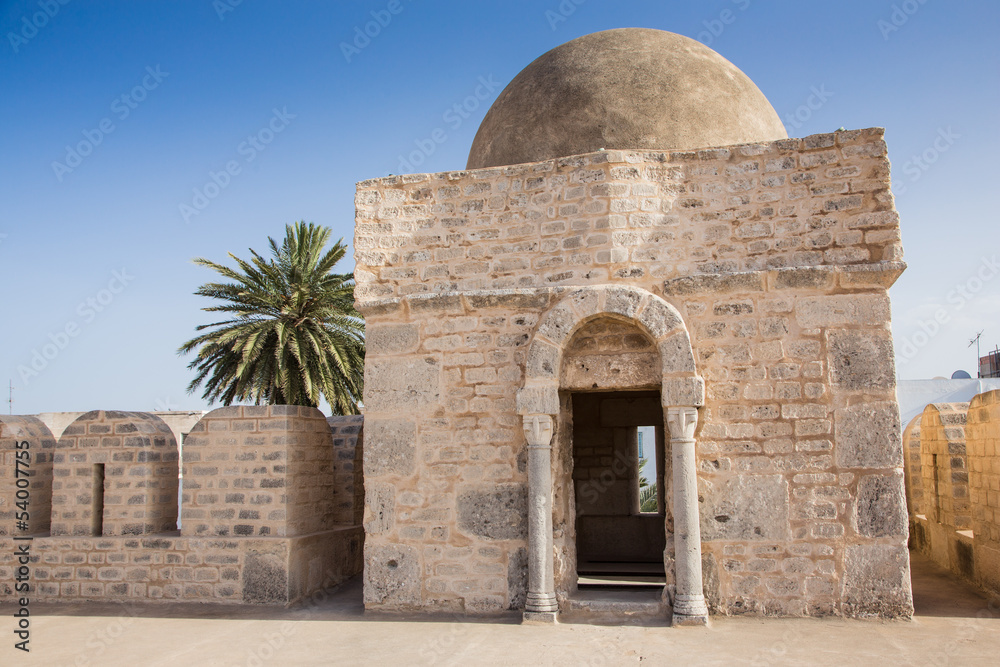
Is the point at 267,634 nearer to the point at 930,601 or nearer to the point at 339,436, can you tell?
the point at 339,436

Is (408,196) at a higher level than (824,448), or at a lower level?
higher

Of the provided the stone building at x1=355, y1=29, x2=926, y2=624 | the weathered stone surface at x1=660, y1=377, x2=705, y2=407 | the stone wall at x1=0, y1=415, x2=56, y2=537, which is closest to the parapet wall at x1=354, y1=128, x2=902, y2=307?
the stone building at x1=355, y1=29, x2=926, y2=624

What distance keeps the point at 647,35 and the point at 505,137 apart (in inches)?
70.7

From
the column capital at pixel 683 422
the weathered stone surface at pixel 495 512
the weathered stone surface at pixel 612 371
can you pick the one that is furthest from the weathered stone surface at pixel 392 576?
the column capital at pixel 683 422

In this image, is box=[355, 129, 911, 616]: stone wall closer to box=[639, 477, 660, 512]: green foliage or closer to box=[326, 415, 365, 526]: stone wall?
box=[326, 415, 365, 526]: stone wall

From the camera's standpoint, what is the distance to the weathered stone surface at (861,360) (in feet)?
17.5

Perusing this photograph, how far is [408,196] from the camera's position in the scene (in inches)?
247

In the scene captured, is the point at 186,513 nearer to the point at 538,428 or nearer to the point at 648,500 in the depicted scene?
the point at 538,428

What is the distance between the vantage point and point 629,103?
22.4 ft

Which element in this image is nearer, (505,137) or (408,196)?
(408,196)

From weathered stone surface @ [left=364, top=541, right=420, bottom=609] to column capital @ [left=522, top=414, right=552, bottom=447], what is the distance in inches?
52.5

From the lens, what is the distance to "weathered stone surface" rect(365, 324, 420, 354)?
20.0 ft

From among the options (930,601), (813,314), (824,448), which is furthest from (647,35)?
(930,601)

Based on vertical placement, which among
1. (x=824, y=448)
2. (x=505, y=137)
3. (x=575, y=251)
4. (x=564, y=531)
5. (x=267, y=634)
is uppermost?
(x=505, y=137)
